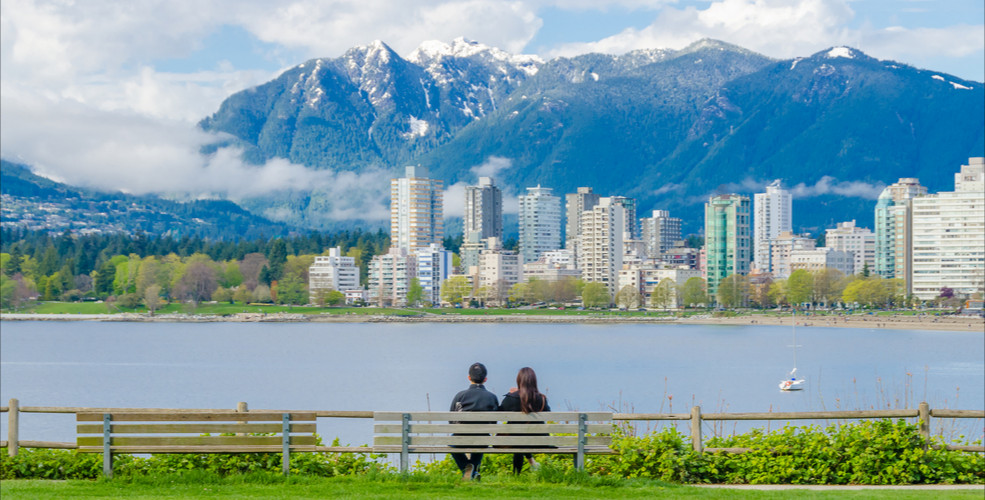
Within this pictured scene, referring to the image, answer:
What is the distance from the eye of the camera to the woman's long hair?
1194 cm

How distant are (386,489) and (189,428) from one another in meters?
2.22

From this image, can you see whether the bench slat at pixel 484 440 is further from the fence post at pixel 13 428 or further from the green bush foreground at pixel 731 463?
the fence post at pixel 13 428

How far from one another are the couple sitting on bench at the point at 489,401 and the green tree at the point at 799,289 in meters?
168

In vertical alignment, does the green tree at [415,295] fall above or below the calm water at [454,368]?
above

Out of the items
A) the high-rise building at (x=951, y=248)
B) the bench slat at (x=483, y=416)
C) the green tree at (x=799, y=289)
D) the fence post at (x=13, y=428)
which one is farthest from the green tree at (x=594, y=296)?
the bench slat at (x=483, y=416)

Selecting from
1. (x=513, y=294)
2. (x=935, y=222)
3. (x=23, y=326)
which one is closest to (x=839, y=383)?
(x=23, y=326)

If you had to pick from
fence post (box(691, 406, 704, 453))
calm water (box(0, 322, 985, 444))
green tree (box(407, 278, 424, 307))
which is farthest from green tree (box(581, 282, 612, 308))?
fence post (box(691, 406, 704, 453))

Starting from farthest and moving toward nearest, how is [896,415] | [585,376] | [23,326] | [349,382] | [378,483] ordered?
[23,326], [585,376], [349,382], [896,415], [378,483]

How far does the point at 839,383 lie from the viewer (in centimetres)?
6319

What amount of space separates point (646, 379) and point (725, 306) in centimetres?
11983

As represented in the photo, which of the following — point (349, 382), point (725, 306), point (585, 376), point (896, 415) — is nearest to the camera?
point (896, 415)

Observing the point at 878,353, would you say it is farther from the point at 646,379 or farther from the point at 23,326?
the point at 23,326

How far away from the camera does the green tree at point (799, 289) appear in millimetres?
174625

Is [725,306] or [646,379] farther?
[725,306]
